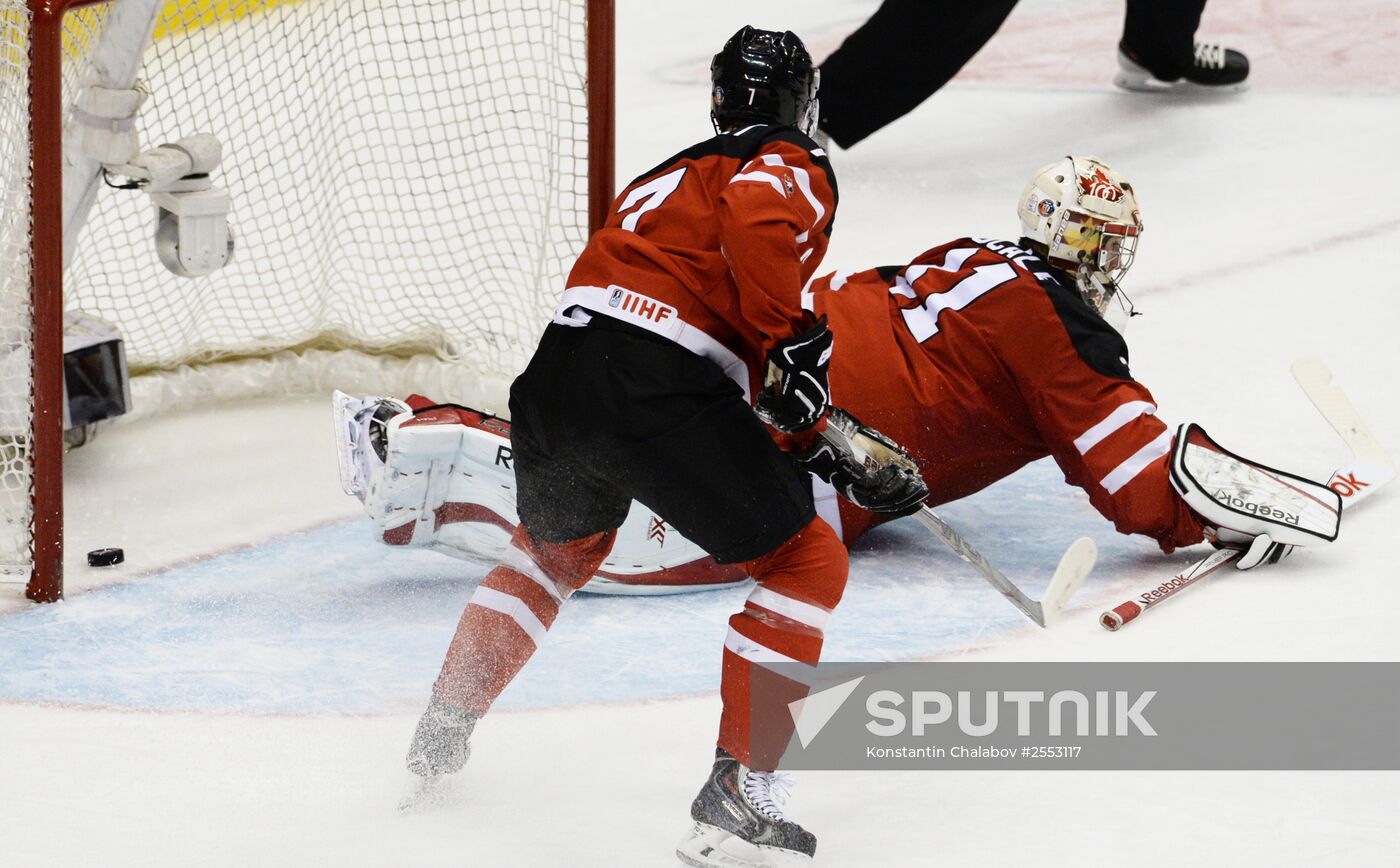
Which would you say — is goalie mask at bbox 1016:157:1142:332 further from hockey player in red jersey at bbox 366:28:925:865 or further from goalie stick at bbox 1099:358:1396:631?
hockey player in red jersey at bbox 366:28:925:865

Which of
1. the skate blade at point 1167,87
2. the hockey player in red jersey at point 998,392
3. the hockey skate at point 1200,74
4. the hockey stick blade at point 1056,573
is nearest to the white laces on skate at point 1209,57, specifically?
the hockey skate at point 1200,74

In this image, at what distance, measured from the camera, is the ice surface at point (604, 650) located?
2244 millimetres

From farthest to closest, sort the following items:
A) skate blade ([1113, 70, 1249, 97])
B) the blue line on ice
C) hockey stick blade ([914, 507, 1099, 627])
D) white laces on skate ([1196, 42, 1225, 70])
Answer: skate blade ([1113, 70, 1249, 97]) → white laces on skate ([1196, 42, 1225, 70]) → the blue line on ice → hockey stick blade ([914, 507, 1099, 627])

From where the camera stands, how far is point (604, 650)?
9.18 feet

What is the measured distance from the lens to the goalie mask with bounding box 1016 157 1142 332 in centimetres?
305

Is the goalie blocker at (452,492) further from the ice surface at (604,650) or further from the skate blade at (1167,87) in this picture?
the skate blade at (1167,87)

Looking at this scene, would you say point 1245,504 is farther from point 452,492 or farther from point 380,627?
point 380,627

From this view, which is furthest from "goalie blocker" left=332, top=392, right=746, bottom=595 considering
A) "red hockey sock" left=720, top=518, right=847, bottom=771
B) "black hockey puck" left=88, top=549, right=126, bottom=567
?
"red hockey sock" left=720, top=518, right=847, bottom=771

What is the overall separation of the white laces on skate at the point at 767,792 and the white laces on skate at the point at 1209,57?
13.7 feet

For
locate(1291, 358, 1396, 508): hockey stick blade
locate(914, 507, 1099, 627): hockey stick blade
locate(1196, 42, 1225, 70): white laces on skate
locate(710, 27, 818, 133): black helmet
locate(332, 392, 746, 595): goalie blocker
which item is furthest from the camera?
locate(1196, 42, 1225, 70): white laces on skate

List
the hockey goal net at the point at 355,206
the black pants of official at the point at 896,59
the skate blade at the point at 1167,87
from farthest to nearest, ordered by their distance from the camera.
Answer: the skate blade at the point at 1167,87, the black pants of official at the point at 896,59, the hockey goal net at the point at 355,206

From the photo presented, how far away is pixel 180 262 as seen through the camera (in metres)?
3.41

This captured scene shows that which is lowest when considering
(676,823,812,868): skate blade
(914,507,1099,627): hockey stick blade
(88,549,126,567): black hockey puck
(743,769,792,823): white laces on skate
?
(88,549,126,567): black hockey puck

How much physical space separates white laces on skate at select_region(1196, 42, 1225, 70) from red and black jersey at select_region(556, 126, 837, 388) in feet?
12.8
